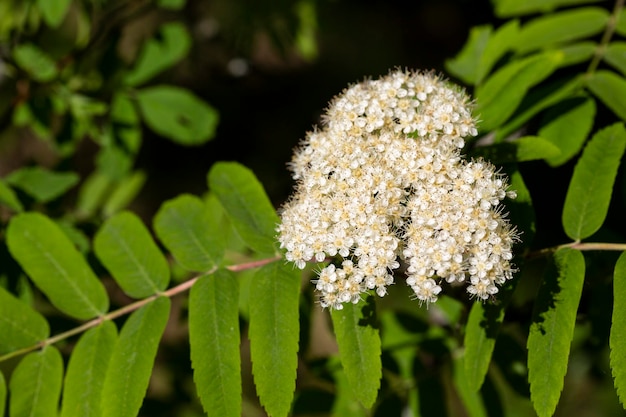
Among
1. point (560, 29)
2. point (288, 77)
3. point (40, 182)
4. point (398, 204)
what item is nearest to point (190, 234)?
point (398, 204)

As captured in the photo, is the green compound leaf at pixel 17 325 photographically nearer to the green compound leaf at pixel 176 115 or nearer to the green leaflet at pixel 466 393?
the green compound leaf at pixel 176 115

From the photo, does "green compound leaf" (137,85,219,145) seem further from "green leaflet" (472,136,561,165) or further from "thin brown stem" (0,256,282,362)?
"green leaflet" (472,136,561,165)

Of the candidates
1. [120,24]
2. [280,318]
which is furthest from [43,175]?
[280,318]

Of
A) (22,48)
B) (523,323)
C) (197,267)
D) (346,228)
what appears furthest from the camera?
(22,48)

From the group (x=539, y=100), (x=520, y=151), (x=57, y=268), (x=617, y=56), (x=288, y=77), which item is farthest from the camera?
(x=288, y=77)

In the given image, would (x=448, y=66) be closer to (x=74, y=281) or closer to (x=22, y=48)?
(x=74, y=281)

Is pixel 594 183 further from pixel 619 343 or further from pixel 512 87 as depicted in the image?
pixel 619 343
